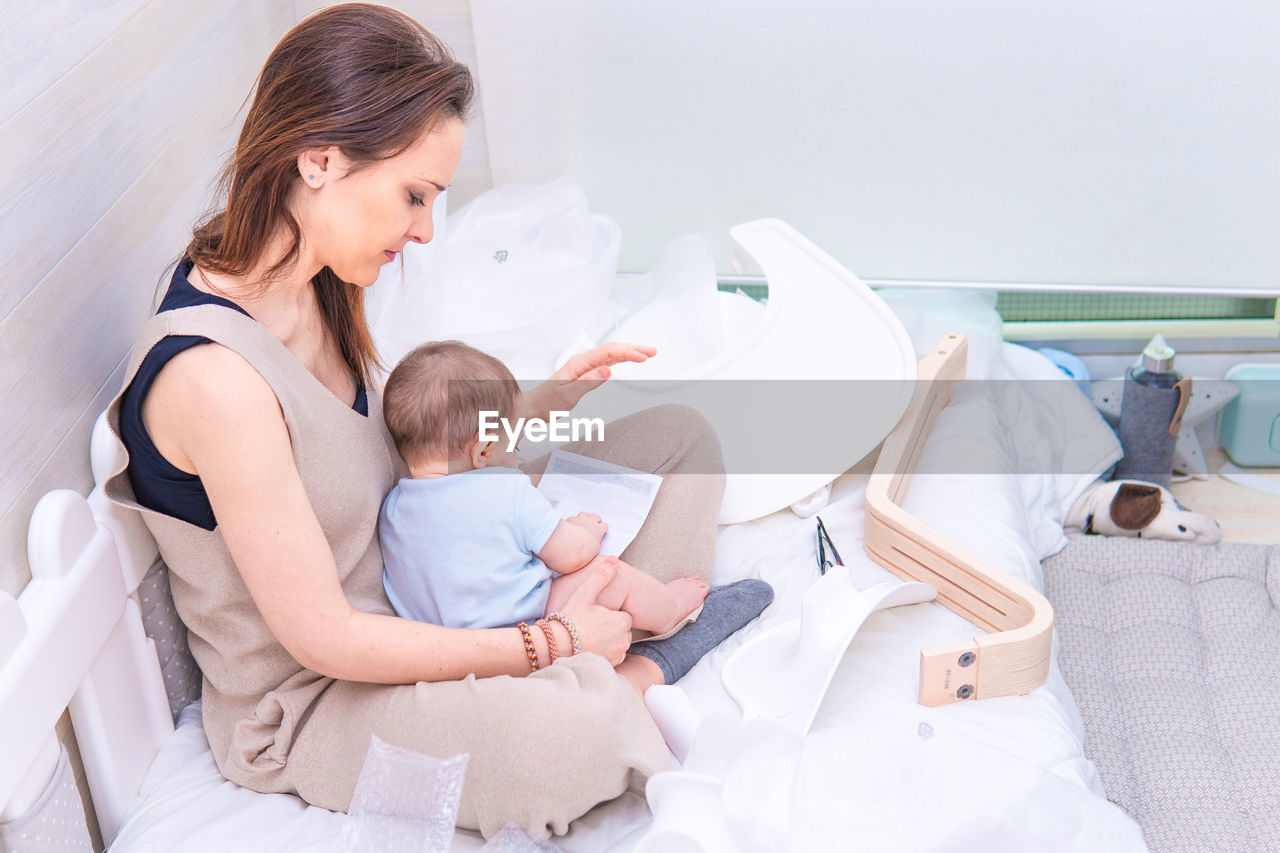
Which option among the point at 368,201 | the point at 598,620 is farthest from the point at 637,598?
the point at 368,201

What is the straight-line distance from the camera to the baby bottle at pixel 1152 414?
193 cm

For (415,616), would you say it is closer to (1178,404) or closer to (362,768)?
(362,768)

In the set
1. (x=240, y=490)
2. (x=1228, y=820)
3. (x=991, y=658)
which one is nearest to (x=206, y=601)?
(x=240, y=490)

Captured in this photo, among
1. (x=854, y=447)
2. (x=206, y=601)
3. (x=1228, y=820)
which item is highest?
(x=206, y=601)

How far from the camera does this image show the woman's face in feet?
3.38

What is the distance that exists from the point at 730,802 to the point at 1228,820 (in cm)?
79

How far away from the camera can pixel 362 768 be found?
1.02m

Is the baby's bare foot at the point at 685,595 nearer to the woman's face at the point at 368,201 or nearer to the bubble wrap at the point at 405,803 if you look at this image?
the bubble wrap at the point at 405,803

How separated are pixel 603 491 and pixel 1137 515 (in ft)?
3.38

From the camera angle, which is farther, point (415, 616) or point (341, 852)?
point (415, 616)

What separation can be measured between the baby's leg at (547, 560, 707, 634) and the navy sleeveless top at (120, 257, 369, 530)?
397 mm

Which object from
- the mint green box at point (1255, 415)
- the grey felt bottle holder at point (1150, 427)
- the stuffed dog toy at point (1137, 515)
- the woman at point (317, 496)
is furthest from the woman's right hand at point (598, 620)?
the mint green box at point (1255, 415)

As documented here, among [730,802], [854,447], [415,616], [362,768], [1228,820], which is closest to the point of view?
[730,802]

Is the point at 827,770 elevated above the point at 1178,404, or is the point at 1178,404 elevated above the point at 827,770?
the point at 827,770
